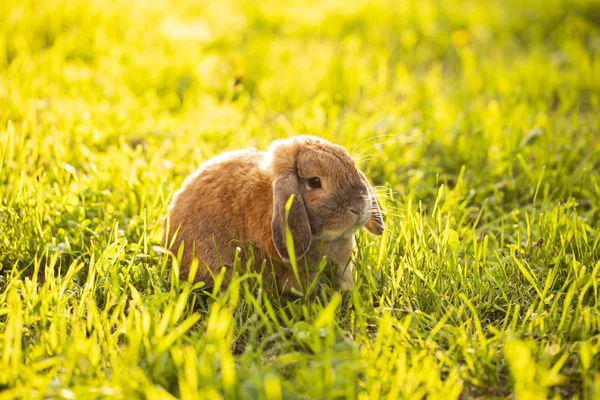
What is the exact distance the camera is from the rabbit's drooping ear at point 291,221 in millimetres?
2896

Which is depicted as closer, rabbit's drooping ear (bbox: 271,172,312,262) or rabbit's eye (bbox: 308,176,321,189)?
rabbit's drooping ear (bbox: 271,172,312,262)

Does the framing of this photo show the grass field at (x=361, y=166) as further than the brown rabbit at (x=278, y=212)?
No

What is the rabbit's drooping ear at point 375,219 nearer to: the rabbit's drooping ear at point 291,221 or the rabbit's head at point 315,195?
the rabbit's head at point 315,195

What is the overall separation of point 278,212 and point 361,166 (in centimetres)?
151

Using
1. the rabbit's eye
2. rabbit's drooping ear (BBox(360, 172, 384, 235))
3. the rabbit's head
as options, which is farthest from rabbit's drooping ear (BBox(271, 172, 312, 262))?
rabbit's drooping ear (BBox(360, 172, 384, 235))

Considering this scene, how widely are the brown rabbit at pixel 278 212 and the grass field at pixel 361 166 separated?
6.4 inches

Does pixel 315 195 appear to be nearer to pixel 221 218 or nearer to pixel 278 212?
pixel 278 212

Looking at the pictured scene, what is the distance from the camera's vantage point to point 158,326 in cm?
250

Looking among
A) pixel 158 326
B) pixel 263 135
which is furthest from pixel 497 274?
pixel 263 135

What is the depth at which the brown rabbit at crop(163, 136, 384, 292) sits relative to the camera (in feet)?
9.73

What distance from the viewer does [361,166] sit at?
169 inches

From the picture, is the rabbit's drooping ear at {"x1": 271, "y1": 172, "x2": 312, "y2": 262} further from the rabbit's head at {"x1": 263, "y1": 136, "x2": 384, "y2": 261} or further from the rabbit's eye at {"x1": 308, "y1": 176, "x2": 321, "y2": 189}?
the rabbit's eye at {"x1": 308, "y1": 176, "x2": 321, "y2": 189}

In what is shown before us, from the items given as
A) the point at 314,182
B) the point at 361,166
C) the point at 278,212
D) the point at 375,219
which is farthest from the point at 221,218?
the point at 361,166

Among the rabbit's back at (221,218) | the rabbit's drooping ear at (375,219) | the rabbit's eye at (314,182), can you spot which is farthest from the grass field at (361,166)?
the rabbit's eye at (314,182)
